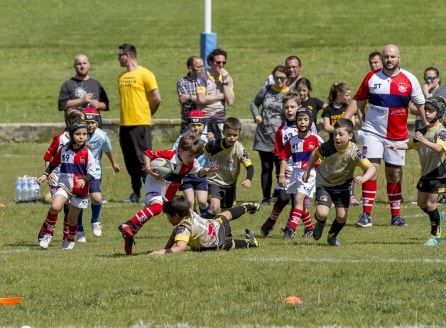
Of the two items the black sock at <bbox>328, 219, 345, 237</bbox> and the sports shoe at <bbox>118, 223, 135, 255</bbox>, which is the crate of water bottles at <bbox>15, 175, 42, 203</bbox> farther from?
the black sock at <bbox>328, 219, 345, 237</bbox>

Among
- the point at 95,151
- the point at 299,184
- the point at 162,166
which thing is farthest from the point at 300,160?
the point at 95,151

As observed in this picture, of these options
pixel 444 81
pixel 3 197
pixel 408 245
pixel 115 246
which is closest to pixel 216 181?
pixel 115 246

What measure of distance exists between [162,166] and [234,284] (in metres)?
3.73

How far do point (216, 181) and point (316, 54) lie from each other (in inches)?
885

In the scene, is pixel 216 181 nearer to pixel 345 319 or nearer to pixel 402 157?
pixel 402 157

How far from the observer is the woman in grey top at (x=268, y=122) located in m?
18.1

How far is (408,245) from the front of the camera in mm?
12875

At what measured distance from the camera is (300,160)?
14.6 meters

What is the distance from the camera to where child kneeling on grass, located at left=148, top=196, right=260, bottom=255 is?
1208 centimetres

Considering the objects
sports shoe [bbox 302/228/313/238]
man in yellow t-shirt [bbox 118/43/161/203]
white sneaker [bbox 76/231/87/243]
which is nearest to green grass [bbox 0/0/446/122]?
man in yellow t-shirt [bbox 118/43/161/203]

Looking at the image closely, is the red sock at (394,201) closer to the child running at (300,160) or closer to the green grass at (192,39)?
the child running at (300,160)

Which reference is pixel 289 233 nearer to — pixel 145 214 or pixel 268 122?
pixel 145 214

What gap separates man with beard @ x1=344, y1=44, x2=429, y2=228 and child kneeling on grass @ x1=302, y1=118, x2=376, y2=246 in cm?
216

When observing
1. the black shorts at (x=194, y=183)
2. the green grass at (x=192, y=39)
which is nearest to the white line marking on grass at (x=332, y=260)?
the black shorts at (x=194, y=183)
